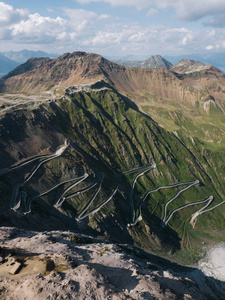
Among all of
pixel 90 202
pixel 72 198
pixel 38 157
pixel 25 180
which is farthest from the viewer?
pixel 38 157

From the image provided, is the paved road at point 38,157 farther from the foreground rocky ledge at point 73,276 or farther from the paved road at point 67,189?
the foreground rocky ledge at point 73,276

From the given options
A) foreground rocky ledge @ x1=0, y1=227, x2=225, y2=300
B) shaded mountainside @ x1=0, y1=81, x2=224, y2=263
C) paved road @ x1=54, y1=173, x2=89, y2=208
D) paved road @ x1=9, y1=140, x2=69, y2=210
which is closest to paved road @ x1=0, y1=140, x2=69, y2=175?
paved road @ x1=9, y1=140, x2=69, y2=210

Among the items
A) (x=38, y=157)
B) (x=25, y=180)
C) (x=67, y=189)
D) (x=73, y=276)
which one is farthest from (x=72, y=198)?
(x=73, y=276)

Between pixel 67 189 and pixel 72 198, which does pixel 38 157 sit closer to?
pixel 67 189

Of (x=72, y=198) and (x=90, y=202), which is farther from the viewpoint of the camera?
(x=90, y=202)

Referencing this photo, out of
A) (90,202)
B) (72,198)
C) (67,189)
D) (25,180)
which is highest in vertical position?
(25,180)

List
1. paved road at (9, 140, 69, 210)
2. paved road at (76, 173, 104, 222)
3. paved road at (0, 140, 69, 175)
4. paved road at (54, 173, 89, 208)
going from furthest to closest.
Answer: paved road at (76, 173, 104, 222)
paved road at (54, 173, 89, 208)
paved road at (0, 140, 69, 175)
paved road at (9, 140, 69, 210)

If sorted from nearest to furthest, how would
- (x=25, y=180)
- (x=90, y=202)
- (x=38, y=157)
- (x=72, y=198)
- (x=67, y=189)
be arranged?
(x=25, y=180) → (x=72, y=198) → (x=67, y=189) → (x=90, y=202) → (x=38, y=157)

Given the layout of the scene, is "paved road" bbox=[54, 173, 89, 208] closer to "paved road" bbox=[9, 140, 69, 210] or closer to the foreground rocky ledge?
"paved road" bbox=[9, 140, 69, 210]

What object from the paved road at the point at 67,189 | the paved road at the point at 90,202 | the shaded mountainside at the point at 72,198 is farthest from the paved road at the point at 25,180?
the paved road at the point at 90,202
